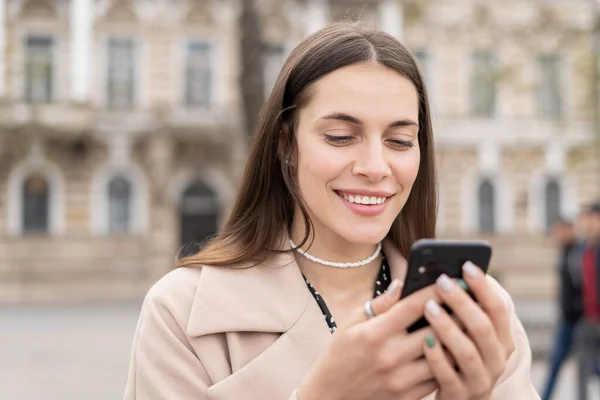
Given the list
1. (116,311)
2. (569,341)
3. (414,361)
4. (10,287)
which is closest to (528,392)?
(414,361)

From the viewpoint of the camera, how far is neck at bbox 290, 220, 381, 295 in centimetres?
196

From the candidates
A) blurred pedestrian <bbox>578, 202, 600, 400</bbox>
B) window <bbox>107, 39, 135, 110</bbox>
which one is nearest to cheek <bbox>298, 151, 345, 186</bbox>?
blurred pedestrian <bbox>578, 202, 600, 400</bbox>

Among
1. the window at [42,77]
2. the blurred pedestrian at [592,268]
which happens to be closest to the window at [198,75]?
the window at [42,77]

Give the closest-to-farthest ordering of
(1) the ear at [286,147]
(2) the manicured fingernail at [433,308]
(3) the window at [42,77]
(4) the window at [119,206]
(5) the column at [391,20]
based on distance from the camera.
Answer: (2) the manicured fingernail at [433,308], (1) the ear at [286,147], (3) the window at [42,77], (4) the window at [119,206], (5) the column at [391,20]

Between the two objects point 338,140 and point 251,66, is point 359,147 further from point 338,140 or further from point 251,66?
point 251,66

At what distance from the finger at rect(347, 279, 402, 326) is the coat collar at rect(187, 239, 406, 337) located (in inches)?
16.0

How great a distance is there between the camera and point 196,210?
2089 centimetres

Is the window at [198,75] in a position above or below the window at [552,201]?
above

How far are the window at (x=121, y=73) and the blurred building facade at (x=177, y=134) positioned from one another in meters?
0.04

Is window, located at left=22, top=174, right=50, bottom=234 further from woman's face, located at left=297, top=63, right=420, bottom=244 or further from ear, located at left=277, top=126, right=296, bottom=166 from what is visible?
woman's face, located at left=297, top=63, right=420, bottom=244

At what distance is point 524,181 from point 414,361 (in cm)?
2165

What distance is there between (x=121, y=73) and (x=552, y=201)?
11.9 m

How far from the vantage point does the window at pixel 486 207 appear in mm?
22156

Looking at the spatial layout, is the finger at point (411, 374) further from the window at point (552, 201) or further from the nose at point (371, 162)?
the window at point (552, 201)
